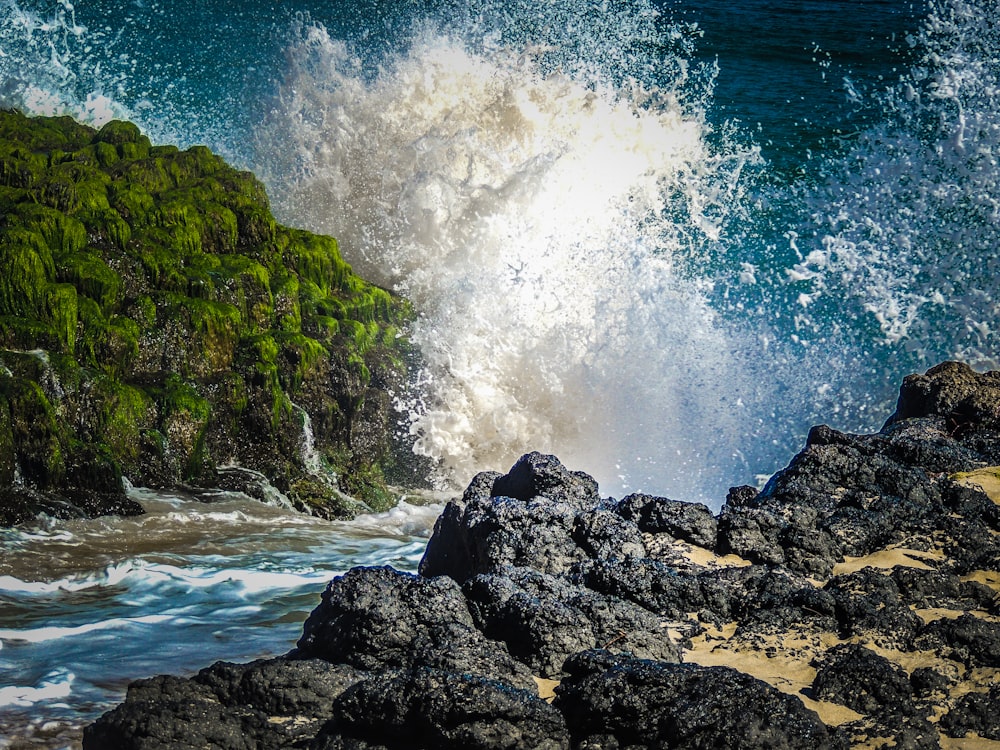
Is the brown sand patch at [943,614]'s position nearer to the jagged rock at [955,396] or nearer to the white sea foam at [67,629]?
the jagged rock at [955,396]

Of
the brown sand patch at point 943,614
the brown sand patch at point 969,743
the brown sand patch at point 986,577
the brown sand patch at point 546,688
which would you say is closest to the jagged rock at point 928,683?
the brown sand patch at point 969,743

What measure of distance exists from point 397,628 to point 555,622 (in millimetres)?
561

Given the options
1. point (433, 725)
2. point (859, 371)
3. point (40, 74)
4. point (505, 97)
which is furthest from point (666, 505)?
point (40, 74)

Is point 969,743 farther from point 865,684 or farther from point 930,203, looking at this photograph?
point 930,203

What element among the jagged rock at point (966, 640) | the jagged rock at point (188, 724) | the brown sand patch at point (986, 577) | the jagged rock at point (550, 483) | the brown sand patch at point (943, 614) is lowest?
the jagged rock at point (188, 724)

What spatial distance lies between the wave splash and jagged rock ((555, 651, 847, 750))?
282 inches

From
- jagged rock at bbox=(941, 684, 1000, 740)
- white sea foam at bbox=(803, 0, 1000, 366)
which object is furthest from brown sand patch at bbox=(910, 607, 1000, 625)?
white sea foam at bbox=(803, 0, 1000, 366)

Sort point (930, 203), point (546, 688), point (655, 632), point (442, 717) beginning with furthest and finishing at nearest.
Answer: point (930, 203) < point (655, 632) < point (546, 688) < point (442, 717)

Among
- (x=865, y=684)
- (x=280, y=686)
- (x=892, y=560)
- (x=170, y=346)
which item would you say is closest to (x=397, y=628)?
(x=280, y=686)

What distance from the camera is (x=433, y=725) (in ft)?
8.14

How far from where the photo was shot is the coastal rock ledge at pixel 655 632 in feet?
8.45

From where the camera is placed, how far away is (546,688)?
3.15 m

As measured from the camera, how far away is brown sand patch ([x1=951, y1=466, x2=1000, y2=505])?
494 cm

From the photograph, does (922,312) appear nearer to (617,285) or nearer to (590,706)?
(617,285)
